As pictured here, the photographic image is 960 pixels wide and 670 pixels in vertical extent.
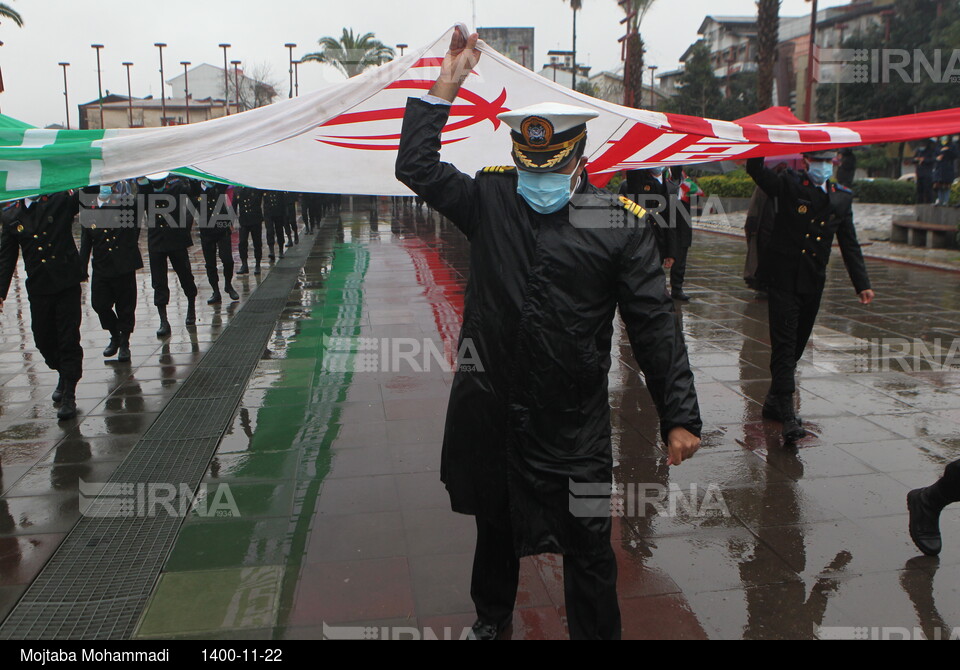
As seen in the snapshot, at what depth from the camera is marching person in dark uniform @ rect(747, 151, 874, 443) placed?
5277mm

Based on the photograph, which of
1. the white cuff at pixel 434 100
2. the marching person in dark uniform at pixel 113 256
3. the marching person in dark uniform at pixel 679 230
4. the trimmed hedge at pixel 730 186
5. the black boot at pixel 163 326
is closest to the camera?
the white cuff at pixel 434 100

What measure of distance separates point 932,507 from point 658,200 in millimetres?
6511

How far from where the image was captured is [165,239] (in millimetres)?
9062

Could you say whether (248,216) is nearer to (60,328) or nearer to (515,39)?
(60,328)

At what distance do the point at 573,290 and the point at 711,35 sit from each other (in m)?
78.8

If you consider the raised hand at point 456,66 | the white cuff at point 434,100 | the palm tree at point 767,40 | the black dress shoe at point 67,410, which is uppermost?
the palm tree at point 767,40

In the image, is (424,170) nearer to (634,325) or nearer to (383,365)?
(634,325)

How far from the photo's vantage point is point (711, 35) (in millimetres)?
73562

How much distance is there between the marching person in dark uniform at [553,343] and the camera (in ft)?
8.71

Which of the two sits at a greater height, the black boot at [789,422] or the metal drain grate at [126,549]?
the black boot at [789,422]

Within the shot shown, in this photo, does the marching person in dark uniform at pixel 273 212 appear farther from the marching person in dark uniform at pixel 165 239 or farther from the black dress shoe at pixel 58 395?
the black dress shoe at pixel 58 395

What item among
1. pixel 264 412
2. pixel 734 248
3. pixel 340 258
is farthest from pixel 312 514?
pixel 734 248

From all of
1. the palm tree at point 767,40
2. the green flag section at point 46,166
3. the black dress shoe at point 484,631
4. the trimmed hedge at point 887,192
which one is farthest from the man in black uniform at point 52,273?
the palm tree at point 767,40

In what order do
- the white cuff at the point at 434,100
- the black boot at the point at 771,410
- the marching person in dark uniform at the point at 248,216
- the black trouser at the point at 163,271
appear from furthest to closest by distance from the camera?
the marching person in dark uniform at the point at 248,216 → the black trouser at the point at 163,271 → the black boot at the point at 771,410 → the white cuff at the point at 434,100
